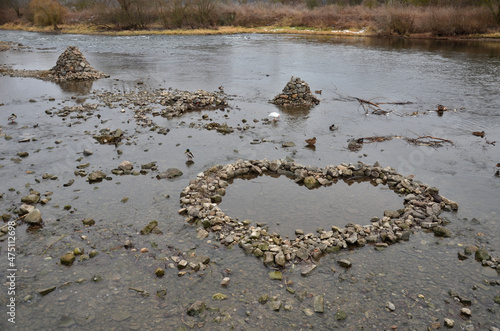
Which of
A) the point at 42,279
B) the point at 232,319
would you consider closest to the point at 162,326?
the point at 232,319

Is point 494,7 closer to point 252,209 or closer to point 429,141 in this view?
point 429,141

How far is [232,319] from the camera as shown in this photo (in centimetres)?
625

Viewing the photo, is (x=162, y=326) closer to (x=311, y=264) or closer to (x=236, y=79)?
(x=311, y=264)

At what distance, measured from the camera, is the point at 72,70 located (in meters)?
25.5

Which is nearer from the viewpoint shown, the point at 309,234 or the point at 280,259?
the point at 280,259

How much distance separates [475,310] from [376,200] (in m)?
4.00

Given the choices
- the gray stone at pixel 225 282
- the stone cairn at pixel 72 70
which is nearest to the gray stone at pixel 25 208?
the gray stone at pixel 225 282

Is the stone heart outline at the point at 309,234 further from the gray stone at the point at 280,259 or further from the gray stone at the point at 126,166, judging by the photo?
the gray stone at the point at 126,166

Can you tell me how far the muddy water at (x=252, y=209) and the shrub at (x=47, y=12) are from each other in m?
Answer: 55.5

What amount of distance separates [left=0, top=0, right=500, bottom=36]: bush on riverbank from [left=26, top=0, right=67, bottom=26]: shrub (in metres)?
0.37

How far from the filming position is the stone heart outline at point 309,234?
26.2 ft

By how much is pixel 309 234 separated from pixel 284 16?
65127 mm

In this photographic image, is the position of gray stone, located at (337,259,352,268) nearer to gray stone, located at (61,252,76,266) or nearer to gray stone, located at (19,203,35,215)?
gray stone, located at (61,252,76,266)

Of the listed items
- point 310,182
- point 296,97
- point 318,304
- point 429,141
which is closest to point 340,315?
point 318,304
